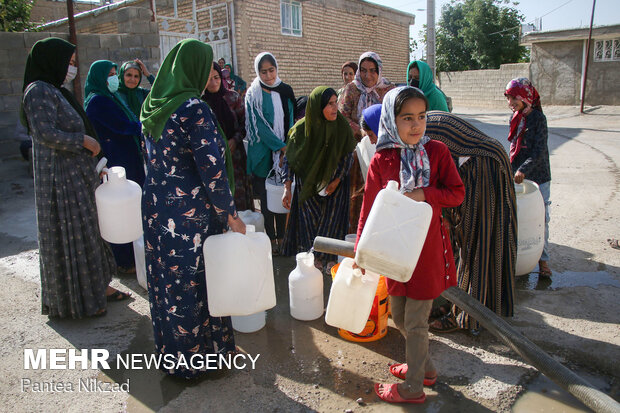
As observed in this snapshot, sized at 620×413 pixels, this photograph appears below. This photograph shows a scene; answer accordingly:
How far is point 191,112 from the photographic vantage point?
2.05m

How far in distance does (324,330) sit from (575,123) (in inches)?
549

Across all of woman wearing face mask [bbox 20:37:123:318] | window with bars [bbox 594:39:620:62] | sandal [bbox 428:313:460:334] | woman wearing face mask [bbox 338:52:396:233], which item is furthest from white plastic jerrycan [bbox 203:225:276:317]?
window with bars [bbox 594:39:620:62]

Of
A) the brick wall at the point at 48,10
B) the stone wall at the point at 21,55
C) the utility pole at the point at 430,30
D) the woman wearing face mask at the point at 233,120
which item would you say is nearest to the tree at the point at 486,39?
the utility pole at the point at 430,30

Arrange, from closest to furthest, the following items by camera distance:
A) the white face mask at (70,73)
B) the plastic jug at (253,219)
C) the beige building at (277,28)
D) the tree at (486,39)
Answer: the white face mask at (70,73), the plastic jug at (253,219), the beige building at (277,28), the tree at (486,39)

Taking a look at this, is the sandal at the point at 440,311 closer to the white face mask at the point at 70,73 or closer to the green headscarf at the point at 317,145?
the green headscarf at the point at 317,145

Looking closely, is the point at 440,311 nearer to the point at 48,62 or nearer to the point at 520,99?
the point at 520,99

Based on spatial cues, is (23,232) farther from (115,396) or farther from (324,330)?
(324,330)

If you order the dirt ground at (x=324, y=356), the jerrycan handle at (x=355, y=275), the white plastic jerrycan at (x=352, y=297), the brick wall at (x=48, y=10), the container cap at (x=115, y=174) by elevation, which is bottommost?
the dirt ground at (x=324, y=356)

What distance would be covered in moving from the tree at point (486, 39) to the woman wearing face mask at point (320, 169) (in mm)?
25959

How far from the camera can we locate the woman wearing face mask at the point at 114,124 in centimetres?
359

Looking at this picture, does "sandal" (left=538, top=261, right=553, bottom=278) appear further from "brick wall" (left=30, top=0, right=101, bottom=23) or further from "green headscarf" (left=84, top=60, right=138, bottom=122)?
"brick wall" (left=30, top=0, right=101, bottom=23)

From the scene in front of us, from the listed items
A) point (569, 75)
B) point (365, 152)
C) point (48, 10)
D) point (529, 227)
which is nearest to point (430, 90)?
point (365, 152)

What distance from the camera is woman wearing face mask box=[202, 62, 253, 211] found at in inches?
157

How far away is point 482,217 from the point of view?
2639 mm
